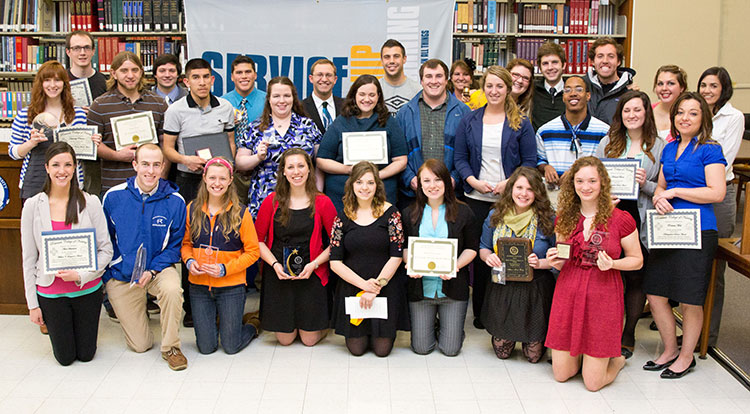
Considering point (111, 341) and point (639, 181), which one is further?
point (111, 341)

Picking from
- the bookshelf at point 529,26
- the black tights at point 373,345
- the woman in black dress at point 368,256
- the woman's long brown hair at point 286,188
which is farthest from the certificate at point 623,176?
the bookshelf at point 529,26

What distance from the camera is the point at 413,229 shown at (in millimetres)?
3459

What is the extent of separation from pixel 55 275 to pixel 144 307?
492mm

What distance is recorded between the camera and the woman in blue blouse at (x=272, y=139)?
3775 millimetres

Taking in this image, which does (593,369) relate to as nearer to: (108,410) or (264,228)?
(264,228)

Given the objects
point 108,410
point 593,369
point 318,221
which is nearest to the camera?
point 108,410

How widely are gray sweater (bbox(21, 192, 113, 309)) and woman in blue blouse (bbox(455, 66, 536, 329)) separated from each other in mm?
1965

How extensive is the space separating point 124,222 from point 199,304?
58 cm

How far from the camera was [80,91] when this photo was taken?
4.05m

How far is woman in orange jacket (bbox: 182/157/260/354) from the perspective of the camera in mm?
3418

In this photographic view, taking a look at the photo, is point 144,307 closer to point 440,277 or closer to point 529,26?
point 440,277

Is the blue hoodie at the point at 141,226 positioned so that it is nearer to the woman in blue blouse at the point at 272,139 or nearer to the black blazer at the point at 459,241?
the woman in blue blouse at the point at 272,139

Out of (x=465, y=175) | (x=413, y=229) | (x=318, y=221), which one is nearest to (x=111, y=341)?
(x=318, y=221)

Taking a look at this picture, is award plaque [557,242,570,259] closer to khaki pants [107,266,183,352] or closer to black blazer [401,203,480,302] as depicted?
black blazer [401,203,480,302]
